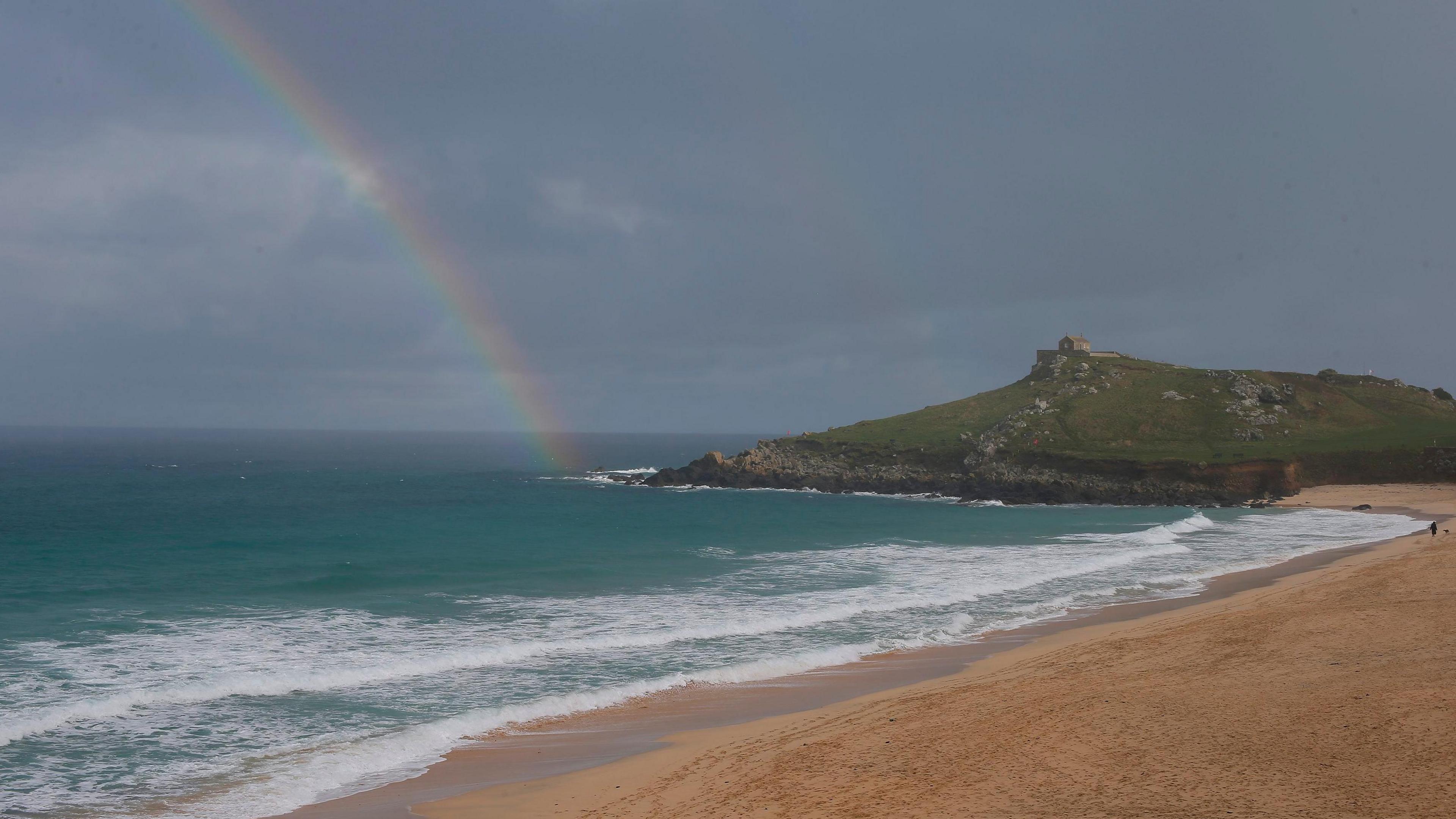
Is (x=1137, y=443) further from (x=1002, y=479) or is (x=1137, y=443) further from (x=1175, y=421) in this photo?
(x=1002, y=479)

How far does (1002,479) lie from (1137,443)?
1646cm

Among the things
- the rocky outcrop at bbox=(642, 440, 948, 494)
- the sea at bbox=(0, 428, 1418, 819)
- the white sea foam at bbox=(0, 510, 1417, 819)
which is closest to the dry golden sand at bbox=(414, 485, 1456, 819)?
the white sea foam at bbox=(0, 510, 1417, 819)

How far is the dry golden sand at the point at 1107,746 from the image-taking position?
9555mm

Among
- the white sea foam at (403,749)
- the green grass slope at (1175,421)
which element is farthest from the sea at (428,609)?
the green grass slope at (1175,421)

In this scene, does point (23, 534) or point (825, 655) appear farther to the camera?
point (23, 534)

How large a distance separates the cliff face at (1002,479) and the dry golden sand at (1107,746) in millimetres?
61433

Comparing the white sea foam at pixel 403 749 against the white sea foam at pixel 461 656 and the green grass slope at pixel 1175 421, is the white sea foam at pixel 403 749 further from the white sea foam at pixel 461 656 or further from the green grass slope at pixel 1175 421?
the green grass slope at pixel 1175 421

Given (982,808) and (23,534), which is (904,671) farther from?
(23,534)

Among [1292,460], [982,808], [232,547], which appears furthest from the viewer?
[1292,460]

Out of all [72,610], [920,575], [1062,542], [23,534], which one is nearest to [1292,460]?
[1062,542]

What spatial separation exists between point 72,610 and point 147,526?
30684 mm

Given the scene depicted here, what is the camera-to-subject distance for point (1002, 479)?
281 feet

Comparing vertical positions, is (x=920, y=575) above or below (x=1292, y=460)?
below

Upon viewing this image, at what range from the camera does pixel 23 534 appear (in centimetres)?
4881
